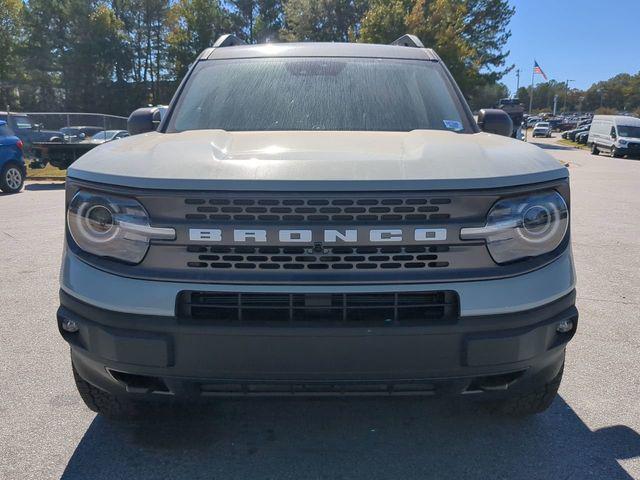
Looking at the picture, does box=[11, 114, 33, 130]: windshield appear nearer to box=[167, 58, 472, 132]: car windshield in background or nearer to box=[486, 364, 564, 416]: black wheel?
box=[167, 58, 472, 132]: car windshield in background

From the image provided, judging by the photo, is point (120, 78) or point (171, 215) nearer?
point (171, 215)

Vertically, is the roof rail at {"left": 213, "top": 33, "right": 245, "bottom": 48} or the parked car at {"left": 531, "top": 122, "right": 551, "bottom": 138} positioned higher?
the roof rail at {"left": 213, "top": 33, "right": 245, "bottom": 48}

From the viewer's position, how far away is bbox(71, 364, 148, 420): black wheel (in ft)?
8.62

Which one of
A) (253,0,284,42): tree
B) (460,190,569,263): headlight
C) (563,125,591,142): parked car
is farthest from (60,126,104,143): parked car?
(563,125,591,142): parked car

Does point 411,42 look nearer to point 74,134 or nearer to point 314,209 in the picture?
point 314,209

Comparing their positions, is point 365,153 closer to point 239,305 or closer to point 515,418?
point 239,305

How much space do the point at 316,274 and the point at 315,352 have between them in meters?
0.28

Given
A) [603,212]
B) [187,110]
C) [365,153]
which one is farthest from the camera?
[603,212]

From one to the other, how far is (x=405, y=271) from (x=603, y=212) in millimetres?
9695

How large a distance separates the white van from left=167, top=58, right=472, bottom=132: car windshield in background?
29.1 m

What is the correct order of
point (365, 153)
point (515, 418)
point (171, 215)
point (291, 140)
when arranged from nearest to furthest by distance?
point (171, 215) → point (365, 153) → point (291, 140) → point (515, 418)

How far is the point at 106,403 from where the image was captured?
2.67 meters

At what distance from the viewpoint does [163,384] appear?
221cm

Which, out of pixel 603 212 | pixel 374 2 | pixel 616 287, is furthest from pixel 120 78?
pixel 616 287
